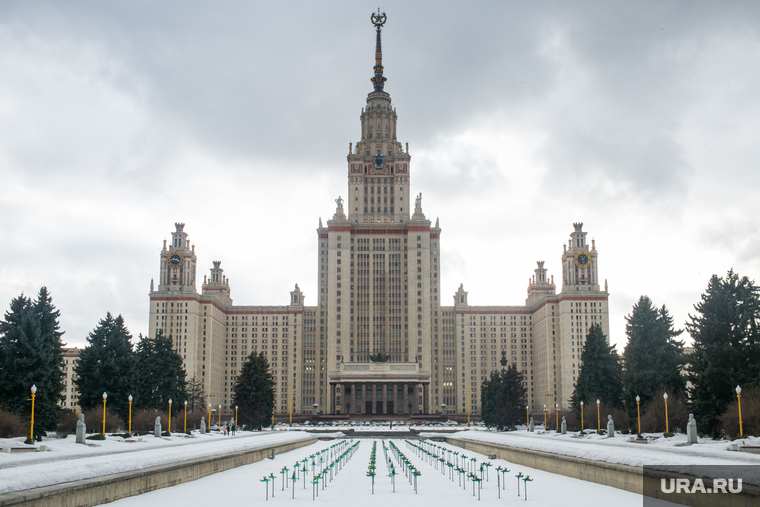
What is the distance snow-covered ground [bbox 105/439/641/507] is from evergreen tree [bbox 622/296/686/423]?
28.0 m

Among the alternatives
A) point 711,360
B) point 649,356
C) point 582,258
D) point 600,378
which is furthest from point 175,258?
point 711,360

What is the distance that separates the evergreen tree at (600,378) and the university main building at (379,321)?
3062 inches

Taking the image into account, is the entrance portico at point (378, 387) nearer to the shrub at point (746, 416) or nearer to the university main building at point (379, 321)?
the university main building at point (379, 321)

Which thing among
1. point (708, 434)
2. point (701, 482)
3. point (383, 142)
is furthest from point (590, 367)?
point (383, 142)

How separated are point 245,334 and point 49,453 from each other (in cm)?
14606

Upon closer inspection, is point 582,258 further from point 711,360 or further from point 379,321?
point 711,360

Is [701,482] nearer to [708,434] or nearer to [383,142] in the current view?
[708,434]

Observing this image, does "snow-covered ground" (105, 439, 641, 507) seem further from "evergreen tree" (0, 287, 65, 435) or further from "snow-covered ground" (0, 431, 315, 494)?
"evergreen tree" (0, 287, 65, 435)

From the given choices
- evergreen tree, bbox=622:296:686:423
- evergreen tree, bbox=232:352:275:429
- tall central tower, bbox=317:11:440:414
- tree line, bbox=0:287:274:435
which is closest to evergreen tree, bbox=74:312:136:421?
tree line, bbox=0:287:274:435

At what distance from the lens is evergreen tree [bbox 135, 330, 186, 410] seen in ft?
267

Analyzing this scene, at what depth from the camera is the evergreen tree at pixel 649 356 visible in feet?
A: 213

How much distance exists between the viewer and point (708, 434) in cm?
5022

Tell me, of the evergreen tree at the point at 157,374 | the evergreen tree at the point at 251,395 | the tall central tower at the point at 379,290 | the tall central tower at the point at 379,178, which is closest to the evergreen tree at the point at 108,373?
the evergreen tree at the point at 157,374
